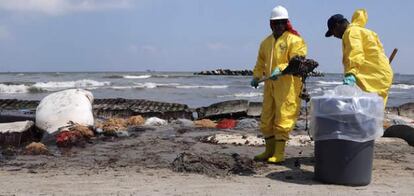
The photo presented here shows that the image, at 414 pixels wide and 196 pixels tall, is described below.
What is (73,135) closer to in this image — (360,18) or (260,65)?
(260,65)

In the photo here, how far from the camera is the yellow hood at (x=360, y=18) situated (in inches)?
219

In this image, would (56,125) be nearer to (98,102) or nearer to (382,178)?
(382,178)

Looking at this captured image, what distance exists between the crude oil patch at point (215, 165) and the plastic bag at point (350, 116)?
1.08 meters

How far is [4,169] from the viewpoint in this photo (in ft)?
19.3

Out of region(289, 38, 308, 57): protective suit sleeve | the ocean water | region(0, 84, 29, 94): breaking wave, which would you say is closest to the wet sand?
region(289, 38, 308, 57): protective suit sleeve

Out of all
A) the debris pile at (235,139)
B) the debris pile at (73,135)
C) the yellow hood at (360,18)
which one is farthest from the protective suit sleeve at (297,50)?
the debris pile at (73,135)

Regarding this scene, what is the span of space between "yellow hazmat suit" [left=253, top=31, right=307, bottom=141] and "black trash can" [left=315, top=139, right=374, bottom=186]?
886 millimetres

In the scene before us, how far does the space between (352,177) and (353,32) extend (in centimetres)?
157

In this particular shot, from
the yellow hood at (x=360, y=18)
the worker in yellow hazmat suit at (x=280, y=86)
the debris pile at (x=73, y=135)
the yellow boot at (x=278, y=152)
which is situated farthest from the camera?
the debris pile at (x=73, y=135)

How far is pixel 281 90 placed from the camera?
18.9 feet

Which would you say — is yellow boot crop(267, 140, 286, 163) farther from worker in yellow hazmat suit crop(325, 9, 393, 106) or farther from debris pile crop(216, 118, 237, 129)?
debris pile crop(216, 118, 237, 129)

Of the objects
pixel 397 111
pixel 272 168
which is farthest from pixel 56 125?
pixel 397 111

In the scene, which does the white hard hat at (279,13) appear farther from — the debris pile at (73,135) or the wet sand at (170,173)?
the debris pile at (73,135)

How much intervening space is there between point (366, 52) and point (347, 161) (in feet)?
4.66
